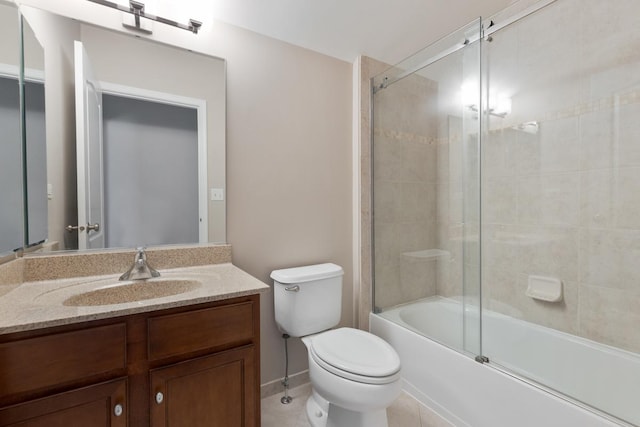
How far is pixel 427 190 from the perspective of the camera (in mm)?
2248

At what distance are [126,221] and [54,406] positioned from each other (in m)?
0.79

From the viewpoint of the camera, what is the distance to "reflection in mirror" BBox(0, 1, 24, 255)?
1028 millimetres

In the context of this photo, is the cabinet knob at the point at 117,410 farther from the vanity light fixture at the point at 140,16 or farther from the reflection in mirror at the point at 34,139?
the vanity light fixture at the point at 140,16

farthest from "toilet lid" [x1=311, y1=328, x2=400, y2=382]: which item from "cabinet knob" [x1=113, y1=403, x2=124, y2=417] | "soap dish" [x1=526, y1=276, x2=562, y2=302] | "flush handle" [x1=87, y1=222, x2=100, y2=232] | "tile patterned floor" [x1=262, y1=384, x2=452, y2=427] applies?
"flush handle" [x1=87, y1=222, x2=100, y2=232]

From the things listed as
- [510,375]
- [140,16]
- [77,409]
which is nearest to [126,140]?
[140,16]

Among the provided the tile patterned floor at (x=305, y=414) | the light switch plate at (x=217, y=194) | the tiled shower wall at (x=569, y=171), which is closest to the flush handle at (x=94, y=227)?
the light switch plate at (x=217, y=194)

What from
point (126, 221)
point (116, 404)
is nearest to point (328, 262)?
point (126, 221)

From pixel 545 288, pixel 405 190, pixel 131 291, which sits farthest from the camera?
pixel 405 190

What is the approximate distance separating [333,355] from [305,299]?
14.5 inches

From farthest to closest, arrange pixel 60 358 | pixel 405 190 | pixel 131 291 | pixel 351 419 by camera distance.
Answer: pixel 405 190, pixel 351 419, pixel 131 291, pixel 60 358

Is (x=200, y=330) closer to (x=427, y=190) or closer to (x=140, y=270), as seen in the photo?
(x=140, y=270)

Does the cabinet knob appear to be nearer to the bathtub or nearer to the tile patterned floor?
the tile patterned floor

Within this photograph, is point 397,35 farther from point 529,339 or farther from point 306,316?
point 529,339

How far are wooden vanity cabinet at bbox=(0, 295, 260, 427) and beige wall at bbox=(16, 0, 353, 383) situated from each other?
2.01 feet
